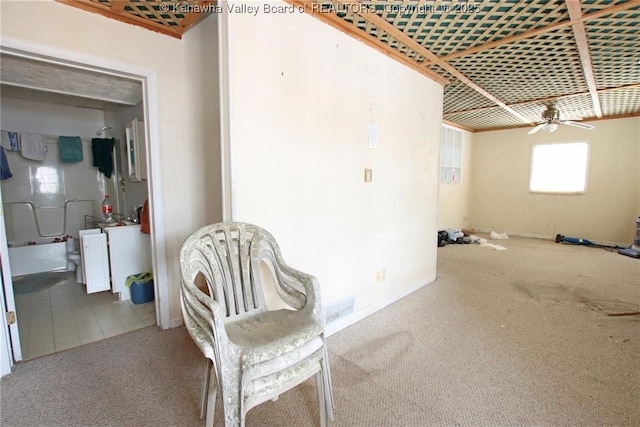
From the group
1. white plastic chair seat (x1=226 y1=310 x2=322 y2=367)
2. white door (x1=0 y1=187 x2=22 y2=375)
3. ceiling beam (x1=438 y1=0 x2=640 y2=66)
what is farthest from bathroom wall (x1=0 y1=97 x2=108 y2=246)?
ceiling beam (x1=438 y1=0 x2=640 y2=66)

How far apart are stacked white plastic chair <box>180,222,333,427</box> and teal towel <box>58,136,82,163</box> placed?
3827mm

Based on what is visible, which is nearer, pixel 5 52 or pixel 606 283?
pixel 5 52

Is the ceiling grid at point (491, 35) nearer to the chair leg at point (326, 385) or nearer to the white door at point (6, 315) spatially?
the white door at point (6, 315)

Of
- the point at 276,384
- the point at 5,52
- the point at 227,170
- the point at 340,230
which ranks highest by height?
the point at 5,52

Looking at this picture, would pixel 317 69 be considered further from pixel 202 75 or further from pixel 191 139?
pixel 191 139

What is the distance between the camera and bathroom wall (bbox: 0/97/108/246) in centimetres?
374

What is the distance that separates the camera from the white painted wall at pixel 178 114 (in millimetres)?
1954

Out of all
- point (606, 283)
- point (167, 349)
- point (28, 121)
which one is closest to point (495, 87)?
point (606, 283)

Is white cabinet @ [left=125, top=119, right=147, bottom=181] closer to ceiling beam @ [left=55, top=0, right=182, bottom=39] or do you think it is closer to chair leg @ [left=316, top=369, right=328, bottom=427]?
ceiling beam @ [left=55, top=0, right=182, bottom=39]

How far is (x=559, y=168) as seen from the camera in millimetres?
5793

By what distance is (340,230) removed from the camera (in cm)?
226

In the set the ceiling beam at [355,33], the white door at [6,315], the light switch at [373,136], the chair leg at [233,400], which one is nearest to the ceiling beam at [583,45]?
the ceiling beam at [355,33]

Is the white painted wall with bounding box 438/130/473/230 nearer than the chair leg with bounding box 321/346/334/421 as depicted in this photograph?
No

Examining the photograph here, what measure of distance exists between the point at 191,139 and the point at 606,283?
4.66 meters
